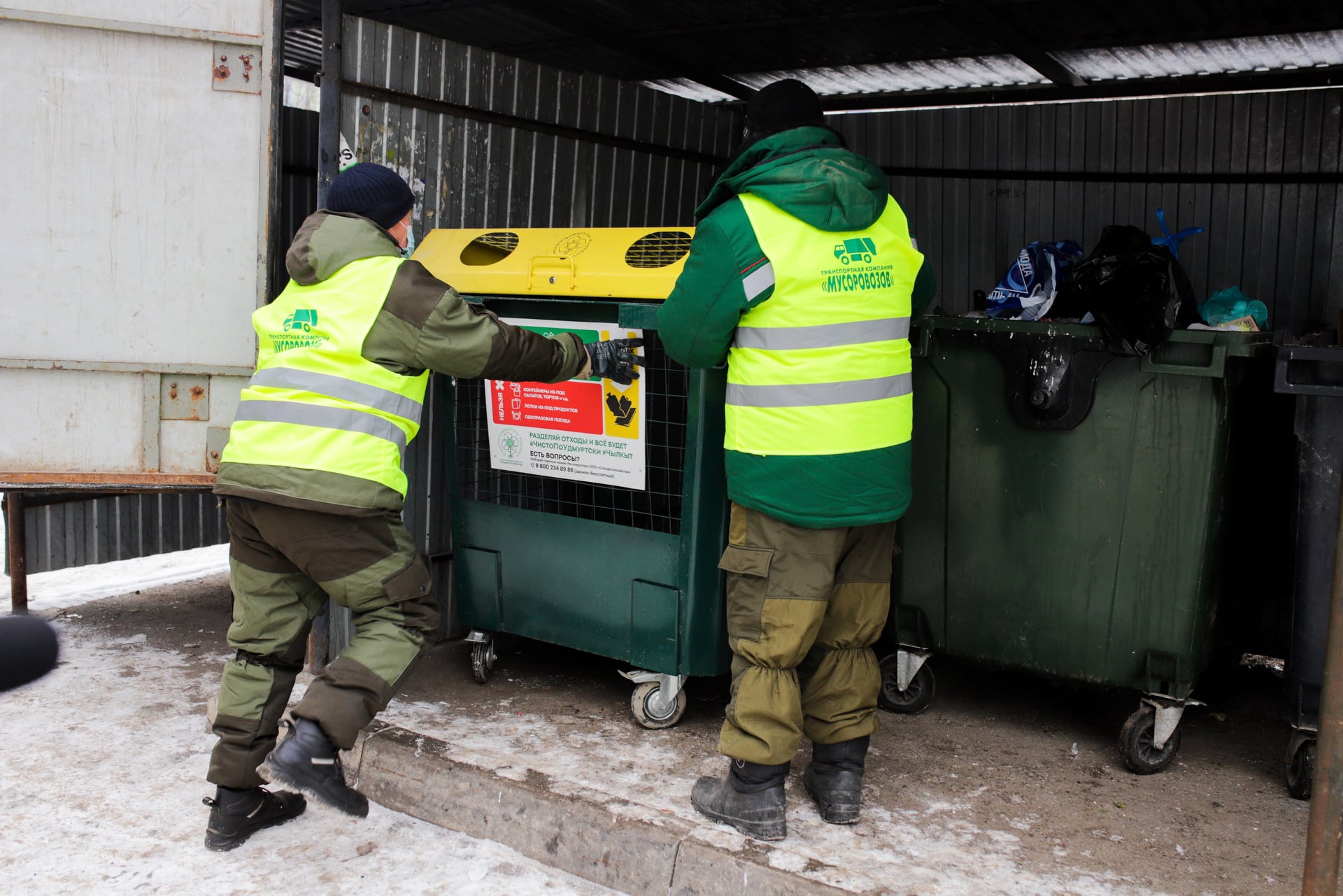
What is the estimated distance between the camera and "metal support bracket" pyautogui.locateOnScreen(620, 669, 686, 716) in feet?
11.4

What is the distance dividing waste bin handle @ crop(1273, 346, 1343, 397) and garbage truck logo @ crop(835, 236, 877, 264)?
0.96 meters

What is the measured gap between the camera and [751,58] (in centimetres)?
559

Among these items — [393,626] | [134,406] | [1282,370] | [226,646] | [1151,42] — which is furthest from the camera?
[1151,42]

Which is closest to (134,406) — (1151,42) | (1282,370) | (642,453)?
(642,453)

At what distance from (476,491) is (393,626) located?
953 millimetres

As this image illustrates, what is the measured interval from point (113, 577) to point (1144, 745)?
467cm

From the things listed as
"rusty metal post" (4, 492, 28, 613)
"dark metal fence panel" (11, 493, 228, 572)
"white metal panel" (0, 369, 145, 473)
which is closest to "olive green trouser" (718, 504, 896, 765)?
"white metal panel" (0, 369, 145, 473)

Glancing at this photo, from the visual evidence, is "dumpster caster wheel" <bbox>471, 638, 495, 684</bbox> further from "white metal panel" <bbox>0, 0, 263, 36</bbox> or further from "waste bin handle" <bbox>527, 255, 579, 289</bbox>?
"white metal panel" <bbox>0, 0, 263, 36</bbox>

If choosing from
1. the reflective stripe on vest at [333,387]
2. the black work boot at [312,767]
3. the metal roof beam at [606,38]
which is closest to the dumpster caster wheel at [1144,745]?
the black work boot at [312,767]

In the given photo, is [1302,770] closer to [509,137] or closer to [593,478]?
[593,478]

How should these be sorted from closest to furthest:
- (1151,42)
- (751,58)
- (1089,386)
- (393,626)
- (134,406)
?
(393,626) < (1089,386) < (134,406) < (1151,42) < (751,58)

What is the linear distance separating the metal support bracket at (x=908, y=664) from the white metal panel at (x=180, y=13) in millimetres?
2808

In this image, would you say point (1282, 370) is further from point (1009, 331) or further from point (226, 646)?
point (226, 646)

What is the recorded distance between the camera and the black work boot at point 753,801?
2812mm
